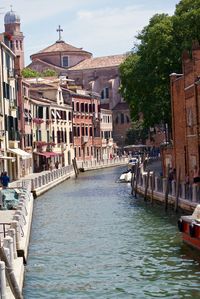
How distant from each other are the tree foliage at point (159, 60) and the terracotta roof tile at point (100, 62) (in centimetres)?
6476

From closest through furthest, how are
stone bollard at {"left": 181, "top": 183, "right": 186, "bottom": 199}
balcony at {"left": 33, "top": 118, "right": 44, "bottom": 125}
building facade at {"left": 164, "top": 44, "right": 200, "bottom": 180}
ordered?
stone bollard at {"left": 181, "top": 183, "right": 186, "bottom": 199}, building facade at {"left": 164, "top": 44, "right": 200, "bottom": 180}, balcony at {"left": 33, "top": 118, "right": 44, "bottom": 125}

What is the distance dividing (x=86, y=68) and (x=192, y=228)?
9475 cm

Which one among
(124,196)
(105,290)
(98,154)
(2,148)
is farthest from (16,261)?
(98,154)

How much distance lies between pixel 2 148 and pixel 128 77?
35.4 ft

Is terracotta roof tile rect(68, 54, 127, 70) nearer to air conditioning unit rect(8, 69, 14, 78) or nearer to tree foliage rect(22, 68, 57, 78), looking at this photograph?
tree foliage rect(22, 68, 57, 78)

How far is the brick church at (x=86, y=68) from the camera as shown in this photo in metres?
110

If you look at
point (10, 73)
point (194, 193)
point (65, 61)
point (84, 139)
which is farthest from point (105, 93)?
point (194, 193)

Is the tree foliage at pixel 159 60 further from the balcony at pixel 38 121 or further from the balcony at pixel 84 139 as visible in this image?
the balcony at pixel 84 139

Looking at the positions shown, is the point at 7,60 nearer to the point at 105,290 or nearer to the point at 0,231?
the point at 0,231

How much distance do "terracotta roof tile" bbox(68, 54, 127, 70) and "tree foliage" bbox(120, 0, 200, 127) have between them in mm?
64764

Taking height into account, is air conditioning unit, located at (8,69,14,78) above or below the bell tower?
below

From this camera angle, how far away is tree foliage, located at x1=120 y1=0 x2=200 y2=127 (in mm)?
44312

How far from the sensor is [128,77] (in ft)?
160

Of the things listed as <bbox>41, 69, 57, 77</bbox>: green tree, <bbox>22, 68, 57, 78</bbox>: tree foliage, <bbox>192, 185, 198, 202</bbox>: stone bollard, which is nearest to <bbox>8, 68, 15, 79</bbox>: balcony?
<bbox>192, 185, 198, 202</bbox>: stone bollard
